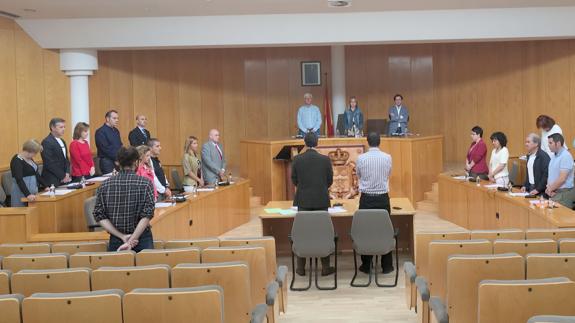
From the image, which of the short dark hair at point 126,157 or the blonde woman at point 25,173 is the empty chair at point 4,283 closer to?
the short dark hair at point 126,157

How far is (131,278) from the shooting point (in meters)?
4.29

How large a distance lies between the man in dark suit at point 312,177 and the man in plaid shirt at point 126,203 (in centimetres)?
242

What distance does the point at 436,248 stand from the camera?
5.11 meters

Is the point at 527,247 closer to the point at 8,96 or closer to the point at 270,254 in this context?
the point at 270,254

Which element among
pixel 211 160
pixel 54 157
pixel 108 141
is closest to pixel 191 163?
pixel 211 160

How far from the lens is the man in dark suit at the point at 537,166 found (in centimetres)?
833

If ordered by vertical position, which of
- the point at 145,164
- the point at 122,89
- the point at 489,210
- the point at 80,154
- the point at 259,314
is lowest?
the point at 259,314

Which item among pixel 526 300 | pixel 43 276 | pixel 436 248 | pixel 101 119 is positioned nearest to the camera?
pixel 526 300

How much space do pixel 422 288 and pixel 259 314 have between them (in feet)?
4.10

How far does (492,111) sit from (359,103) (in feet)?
9.53

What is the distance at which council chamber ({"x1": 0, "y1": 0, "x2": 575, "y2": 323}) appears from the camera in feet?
14.2

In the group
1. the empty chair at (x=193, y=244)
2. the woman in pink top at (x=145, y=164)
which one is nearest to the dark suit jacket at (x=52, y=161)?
the woman in pink top at (x=145, y=164)

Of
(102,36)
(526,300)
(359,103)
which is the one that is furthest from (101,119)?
(526,300)

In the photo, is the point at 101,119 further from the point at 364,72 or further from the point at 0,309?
the point at 0,309
